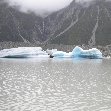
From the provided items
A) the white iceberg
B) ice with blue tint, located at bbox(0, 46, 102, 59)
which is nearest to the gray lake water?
the white iceberg

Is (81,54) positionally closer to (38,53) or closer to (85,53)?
(85,53)

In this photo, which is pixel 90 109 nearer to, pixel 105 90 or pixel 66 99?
pixel 66 99

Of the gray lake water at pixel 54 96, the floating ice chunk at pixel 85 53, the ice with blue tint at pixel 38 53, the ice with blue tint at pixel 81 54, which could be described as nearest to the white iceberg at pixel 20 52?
the ice with blue tint at pixel 38 53

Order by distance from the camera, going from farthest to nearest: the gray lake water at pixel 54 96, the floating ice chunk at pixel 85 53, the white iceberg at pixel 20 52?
the floating ice chunk at pixel 85 53, the white iceberg at pixel 20 52, the gray lake water at pixel 54 96

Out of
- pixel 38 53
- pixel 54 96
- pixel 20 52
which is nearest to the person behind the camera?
pixel 54 96

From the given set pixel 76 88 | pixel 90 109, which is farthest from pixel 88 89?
pixel 90 109

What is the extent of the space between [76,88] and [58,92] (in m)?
2.45

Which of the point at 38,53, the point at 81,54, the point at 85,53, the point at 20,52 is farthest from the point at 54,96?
the point at 81,54


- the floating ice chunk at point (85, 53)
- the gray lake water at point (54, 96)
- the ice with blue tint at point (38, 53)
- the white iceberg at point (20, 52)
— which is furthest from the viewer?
the floating ice chunk at point (85, 53)

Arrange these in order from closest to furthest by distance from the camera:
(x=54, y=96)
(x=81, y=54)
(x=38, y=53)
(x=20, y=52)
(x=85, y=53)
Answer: (x=54, y=96) → (x=20, y=52) → (x=38, y=53) → (x=85, y=53) → (x=81, y=54)

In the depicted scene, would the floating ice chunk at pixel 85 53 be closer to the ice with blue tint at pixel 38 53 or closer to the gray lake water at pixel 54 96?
the ice with blue tint at pixel 38 53

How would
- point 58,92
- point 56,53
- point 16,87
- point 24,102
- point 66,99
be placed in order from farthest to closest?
point 56,53 < point 16,87 < point 58,92 < point 66,99 < point 24,102

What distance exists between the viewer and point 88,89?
24.5m

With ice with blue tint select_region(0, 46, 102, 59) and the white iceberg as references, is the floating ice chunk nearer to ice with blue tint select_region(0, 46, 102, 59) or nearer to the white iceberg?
ice with blue tint select_region(0, 46, 102, 59)
